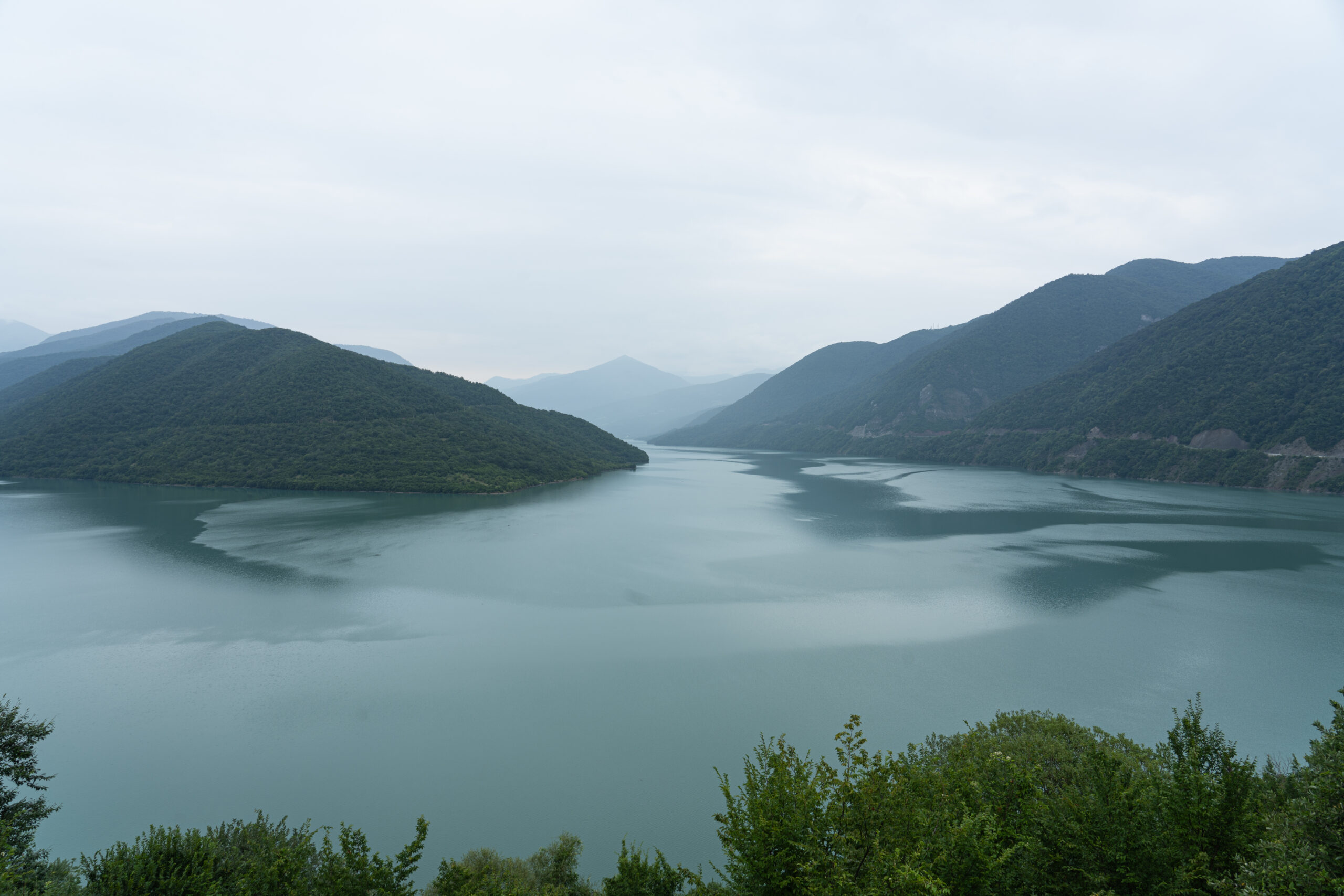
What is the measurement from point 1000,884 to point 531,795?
10.1m

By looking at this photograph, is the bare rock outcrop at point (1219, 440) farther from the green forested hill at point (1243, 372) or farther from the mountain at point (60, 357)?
the mountain at point (60, 357)

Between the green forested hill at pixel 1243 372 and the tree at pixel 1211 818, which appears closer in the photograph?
the tree at pixel 1211 818

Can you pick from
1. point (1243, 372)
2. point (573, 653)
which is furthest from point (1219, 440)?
point (573, 653)

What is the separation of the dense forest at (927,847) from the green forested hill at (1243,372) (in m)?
83.3

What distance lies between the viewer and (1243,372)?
255 feet

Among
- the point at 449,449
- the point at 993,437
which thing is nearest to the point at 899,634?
the point at 449,449

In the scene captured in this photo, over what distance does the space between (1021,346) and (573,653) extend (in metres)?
153

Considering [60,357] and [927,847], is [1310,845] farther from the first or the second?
[60,357]

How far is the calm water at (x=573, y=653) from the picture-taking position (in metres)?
14.7

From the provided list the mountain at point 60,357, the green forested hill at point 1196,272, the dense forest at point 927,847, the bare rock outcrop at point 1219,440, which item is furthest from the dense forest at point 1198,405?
the mountain at point 60,357

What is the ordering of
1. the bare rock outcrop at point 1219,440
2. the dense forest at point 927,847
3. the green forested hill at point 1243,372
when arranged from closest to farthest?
the dense forest at point 927,847
the green forested hill at point 1243,372
the bare rock outcrop at point 1219,440

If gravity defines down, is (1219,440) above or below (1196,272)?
below

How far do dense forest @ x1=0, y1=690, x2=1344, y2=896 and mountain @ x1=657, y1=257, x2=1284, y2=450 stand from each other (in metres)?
134

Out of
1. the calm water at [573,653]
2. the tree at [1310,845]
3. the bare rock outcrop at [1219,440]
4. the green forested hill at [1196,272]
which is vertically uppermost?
the green forested hill at [1196,272]
